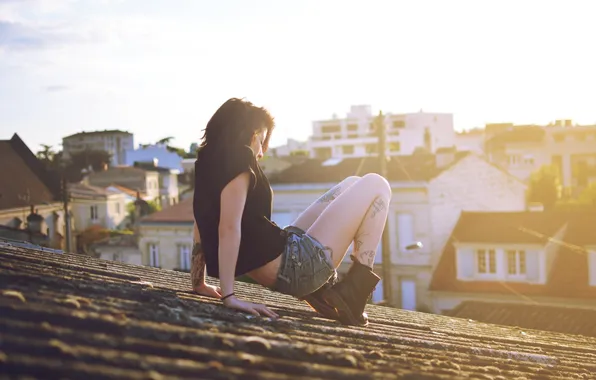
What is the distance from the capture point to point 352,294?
5.16 metres

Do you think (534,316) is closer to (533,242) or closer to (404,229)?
(533,242)

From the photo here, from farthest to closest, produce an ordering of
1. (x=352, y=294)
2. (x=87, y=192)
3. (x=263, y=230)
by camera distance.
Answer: (x=87, y=192) < (x=352, y=294) < (x=263, y=230)

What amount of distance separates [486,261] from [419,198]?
4517 millimetres

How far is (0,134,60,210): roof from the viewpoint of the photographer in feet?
95.5

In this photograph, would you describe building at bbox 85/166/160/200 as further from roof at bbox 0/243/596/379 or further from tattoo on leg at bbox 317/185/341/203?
roof at bbox 0/243/596/379

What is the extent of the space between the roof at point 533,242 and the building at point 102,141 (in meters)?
73.8

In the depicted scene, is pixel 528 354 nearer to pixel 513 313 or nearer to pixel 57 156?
pixel 513 313

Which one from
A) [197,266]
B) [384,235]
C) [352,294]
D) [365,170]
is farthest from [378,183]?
[365,170]

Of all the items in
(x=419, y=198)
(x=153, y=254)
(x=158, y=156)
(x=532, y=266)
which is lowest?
(x=153, y=254)

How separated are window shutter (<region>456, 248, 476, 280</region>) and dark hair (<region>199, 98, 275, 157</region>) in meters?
22.2

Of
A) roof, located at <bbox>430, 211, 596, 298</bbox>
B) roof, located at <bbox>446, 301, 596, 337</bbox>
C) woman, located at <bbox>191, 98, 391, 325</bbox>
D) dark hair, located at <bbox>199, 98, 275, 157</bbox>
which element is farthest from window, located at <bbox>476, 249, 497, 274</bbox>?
dark hair, located at <bbox>199, 98, 275, 157</bbox>

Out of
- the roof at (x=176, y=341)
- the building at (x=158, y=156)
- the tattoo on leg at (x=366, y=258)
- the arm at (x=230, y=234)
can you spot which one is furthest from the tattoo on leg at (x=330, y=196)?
the building at (x=158, y=156)

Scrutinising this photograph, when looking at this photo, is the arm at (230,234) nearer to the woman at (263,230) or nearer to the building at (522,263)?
the woman at (263,230)

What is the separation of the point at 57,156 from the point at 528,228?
6952cm
